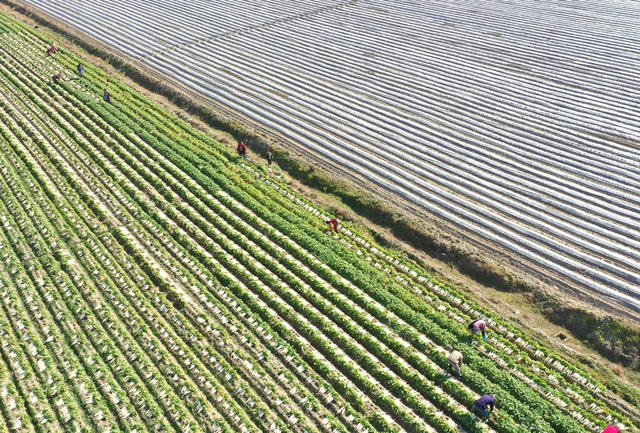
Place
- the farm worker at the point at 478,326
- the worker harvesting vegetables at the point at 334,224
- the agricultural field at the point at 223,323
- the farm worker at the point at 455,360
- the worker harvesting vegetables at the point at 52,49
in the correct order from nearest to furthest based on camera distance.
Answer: the agricultural field at the point at 223,323, the farm worker at the point at 455,360, the farm worker at the point at 478,326, the worker harvesting vegetables at the point at 334,224, the worker harvesting vegetables at the point at 52,49

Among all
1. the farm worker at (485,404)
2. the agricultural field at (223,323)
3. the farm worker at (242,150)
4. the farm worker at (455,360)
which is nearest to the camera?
the farm worker at (485,404)

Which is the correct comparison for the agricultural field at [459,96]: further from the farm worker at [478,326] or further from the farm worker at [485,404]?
the farm worker at [485,404]

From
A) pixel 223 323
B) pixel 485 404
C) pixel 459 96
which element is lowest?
pixel 223 323

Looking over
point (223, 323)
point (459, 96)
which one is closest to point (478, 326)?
point (223, 323)

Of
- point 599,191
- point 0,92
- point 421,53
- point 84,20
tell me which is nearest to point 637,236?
point 599,191

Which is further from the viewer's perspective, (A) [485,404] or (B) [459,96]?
(B) [459,96]

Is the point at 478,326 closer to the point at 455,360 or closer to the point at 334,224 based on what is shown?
the point at 455,360

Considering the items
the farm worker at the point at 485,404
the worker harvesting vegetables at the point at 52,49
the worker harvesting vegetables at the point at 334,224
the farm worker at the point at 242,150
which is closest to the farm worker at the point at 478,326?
the farm worker at the point at 485,404
